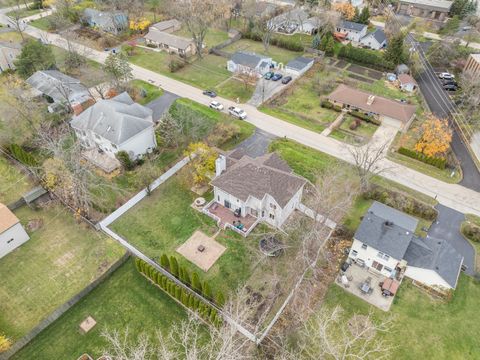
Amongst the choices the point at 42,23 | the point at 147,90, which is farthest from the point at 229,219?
the point at 42,23

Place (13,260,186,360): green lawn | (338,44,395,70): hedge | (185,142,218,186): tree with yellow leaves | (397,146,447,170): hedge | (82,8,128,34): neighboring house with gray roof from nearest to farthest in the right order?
(13,260,186,360): green lawn < (185,142,218,186): tree with yellow leaves < (397,146,447,170): hedge < (338,44,395,70): hedge < (82,8,128,34): neighboring house with gray roof

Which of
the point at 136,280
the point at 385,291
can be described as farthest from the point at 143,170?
the point at 385,291

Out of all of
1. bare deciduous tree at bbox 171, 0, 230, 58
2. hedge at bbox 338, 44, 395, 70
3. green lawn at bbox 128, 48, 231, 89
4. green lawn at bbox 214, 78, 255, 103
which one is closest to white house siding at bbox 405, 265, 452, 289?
green lawn at bbox 214, 78, 255, 103

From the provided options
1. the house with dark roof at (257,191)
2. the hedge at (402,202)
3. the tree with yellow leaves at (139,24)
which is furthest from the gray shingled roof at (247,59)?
the hedge at (402,202)

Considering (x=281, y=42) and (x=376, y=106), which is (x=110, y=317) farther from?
(x=281, y=42)

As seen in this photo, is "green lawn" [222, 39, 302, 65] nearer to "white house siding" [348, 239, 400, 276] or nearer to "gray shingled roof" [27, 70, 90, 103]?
"gray shingled roof" [27, 70, 90, 103]

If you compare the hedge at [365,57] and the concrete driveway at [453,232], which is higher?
the hedge at [365,57]

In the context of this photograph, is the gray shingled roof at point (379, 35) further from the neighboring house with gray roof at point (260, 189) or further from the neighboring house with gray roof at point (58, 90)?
the neighboring house with gray roof at point (58, 90)
